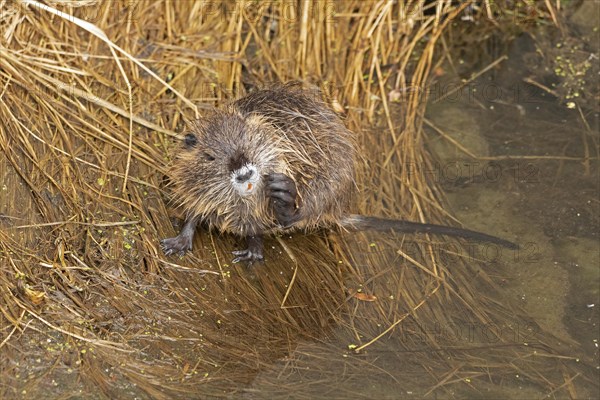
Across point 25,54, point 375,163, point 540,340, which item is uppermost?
point 25,54

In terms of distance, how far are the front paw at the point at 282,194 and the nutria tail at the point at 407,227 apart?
40 cm

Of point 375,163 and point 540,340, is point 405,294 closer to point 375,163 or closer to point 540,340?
point 540,340

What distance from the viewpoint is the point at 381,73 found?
4953mm

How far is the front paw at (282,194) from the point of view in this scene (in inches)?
146

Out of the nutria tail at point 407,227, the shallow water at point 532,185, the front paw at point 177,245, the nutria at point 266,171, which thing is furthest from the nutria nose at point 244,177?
the shallow water at point 532,185

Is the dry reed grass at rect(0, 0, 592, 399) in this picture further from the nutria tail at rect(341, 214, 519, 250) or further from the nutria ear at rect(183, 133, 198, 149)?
the nutria ear at rect(183, 133, 198, 149)

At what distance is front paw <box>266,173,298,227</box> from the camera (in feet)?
12.2

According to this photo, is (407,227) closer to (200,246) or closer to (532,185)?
(532,185)

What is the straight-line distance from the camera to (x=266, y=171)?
12.3 feet

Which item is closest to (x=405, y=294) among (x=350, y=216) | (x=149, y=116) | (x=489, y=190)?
(x=350, y=216)

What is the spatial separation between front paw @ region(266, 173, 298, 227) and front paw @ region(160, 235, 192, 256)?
413 mm

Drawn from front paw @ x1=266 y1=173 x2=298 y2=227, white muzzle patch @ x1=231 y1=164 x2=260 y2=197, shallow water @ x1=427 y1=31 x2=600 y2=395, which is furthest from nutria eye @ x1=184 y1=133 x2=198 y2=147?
shallow water @ x1=427 y1=31 x2=600 y2=395

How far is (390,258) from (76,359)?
143 cm

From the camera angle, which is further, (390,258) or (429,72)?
(429,72)
